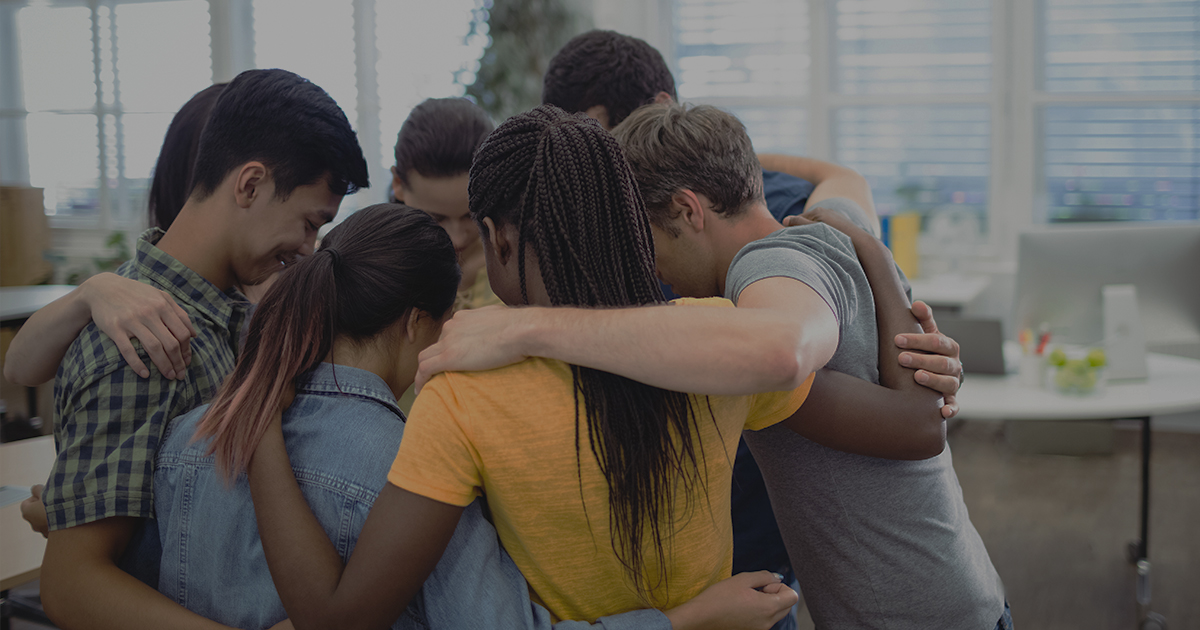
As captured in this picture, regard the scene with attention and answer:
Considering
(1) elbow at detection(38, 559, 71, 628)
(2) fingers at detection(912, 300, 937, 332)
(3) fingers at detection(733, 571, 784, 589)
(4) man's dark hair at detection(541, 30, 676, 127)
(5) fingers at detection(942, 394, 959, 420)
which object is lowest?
(1) elbow at detection(38, 559, 71, 628)

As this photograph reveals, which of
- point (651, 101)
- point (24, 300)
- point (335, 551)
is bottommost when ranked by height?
point (24, 300)

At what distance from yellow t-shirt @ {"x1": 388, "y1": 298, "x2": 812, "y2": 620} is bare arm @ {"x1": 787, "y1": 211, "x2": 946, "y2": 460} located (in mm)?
86

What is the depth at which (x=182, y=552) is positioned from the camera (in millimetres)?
1021

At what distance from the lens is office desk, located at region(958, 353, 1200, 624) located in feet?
8.05

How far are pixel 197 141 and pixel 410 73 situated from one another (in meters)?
4.61

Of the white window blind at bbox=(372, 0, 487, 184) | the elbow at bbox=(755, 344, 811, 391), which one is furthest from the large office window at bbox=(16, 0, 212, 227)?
the elbow at bbox=(755, 344, 811, 391)

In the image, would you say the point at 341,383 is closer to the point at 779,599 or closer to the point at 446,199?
the point at 779,599

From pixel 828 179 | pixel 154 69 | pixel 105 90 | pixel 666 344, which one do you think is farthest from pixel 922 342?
pixel 105 90

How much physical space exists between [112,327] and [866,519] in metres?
1.00

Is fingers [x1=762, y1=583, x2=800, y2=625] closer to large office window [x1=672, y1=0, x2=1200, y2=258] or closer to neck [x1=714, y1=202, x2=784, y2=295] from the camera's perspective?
neck [x1=714, y1=202, x2=784, y2=295]

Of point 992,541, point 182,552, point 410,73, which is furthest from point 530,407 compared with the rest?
point 410,73

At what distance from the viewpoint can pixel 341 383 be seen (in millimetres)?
1005

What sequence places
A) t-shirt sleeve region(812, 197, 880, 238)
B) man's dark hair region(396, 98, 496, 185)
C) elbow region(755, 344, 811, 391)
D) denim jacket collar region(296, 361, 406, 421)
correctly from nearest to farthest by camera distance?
1. elbow region(755, 344, 811, 391)
2. denim jacket collar region(296, 361, 406, 421)
3. t-shirt sleeve region(812, 197, 880, 238)
4. man's dark hair region(396, 98, 496, 185)

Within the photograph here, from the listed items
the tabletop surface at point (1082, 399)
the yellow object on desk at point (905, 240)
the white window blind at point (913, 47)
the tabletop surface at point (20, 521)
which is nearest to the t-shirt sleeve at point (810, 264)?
the tabletop surface at point (20, 521)
